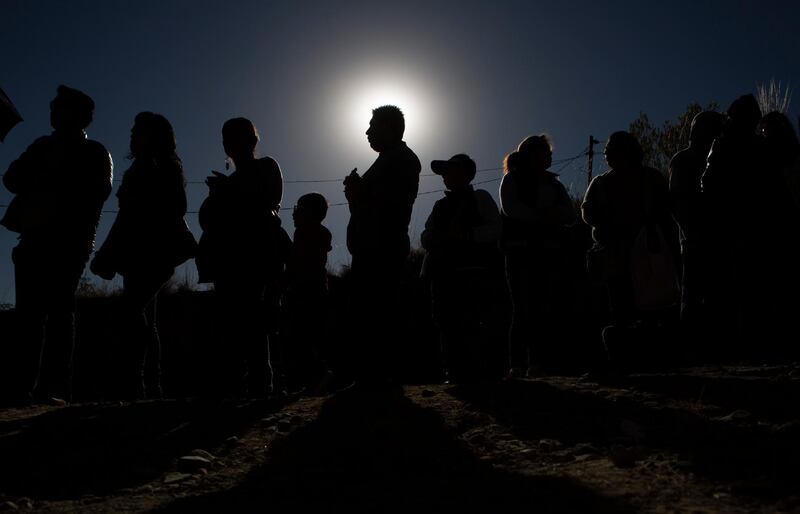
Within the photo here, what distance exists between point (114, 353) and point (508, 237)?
10.4 m

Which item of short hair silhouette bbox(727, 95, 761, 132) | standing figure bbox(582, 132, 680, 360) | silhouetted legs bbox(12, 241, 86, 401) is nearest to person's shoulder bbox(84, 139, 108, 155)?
silhouetted legs bbox(12, 241, 86, 401)

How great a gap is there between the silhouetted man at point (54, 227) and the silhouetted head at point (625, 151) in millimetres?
3307

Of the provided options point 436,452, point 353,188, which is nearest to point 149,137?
point 353,188

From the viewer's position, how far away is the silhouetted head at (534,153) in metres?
4.71

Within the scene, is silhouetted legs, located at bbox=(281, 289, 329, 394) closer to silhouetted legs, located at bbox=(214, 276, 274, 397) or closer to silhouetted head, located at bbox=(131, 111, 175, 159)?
silhouetted legs, located at bbox=(214, 276, 274, 397)

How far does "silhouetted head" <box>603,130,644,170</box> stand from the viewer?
14.1 feet

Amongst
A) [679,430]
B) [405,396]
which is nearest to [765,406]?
[679,430]

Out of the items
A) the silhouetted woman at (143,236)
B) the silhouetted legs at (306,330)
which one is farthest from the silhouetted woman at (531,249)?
the silhouetted woman at (143,236)

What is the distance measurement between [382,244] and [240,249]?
865mm

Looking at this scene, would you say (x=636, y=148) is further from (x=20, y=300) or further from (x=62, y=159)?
(x=20, y=300)

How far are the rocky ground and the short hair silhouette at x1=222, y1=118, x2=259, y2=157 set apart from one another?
1567mm

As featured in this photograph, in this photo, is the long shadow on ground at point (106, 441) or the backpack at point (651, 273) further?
the backpack at point (651, 273)

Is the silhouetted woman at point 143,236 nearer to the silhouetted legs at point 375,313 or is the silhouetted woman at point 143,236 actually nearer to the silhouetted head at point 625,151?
the silhouetted legs at point 375,313

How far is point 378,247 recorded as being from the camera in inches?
162
